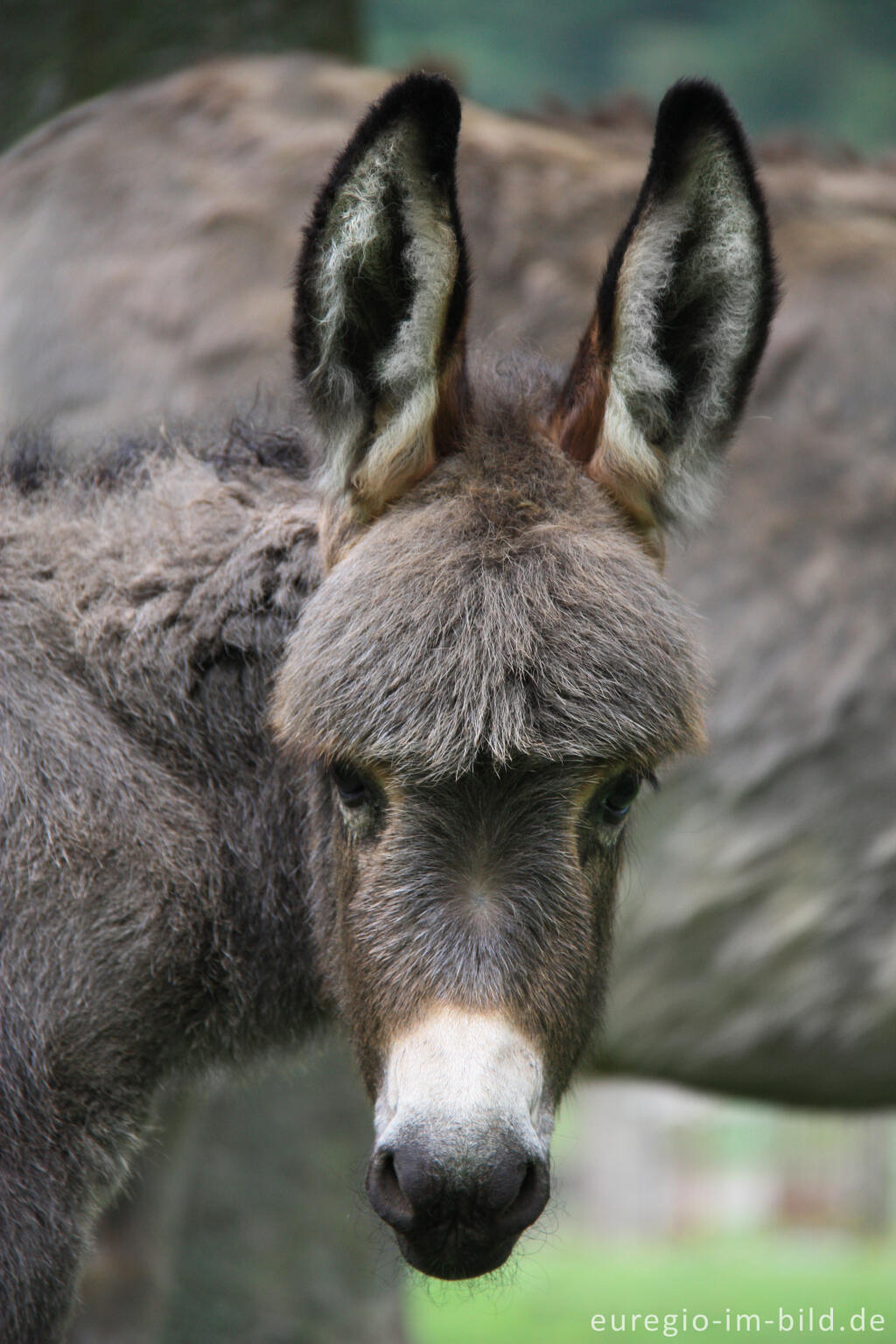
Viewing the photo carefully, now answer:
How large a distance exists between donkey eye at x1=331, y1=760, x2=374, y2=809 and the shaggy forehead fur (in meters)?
0.07

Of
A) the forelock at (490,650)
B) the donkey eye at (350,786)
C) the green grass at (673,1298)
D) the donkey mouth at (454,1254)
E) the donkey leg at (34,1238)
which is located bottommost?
the green grass at (673,1298)

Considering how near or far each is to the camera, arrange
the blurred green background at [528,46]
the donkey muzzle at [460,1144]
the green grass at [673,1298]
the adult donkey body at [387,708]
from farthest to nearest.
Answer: the green grass at [673,1298], the blurred green background at [528,46], the adult donkey body at [387,708], the donkey muzzle at [460,1144]

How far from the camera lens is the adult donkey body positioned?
2.09 m

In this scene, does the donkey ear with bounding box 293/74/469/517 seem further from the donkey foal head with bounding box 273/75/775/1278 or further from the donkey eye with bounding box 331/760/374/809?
the donkey eye with bounding box 331/760/374/809

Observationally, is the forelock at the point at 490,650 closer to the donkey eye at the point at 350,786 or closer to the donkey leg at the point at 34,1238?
the donkey eye at the point at 350,786

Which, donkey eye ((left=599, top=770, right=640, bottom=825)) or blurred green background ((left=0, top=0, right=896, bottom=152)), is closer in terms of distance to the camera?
donkey eye ((left=599, top=770, right=640, bottom=825))

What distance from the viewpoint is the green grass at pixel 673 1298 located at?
21.5ft

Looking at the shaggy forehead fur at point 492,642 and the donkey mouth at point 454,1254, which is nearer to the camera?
the donkey mouth at point 454,1254

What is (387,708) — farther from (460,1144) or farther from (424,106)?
(424,106)

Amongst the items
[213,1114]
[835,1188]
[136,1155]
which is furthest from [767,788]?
[835,1188]

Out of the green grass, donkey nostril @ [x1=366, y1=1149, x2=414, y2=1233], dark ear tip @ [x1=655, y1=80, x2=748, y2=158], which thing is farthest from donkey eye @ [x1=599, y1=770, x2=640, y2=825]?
the green grass

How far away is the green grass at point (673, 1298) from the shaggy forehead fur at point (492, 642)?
3.83 meters

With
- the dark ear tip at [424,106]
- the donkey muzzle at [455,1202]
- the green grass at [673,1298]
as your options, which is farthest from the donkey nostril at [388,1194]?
the green grass at [673,1298]

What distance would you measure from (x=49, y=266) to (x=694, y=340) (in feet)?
9.63
